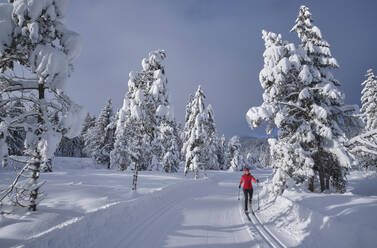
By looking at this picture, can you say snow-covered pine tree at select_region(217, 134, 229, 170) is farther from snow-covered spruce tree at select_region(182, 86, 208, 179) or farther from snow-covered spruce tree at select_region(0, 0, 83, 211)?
snow-covered spruce tree at select_region(0, 0, 83, 211)

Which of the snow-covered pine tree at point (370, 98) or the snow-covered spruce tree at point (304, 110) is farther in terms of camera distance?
the snow-covered pine tree at point (370, 98)

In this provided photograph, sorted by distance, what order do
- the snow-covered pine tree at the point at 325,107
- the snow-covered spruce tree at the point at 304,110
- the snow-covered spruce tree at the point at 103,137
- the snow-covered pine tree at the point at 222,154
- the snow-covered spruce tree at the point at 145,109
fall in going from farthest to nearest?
the snow-covered pine tree at the point at 222,154 < the snow-covered spruce tree at the point at 103,137 < the snow-covered spruce tree at the point at 145,109 < the snow-covered spruce tree at the point at 304,110 < the snow-covered pine tree at the point at 325,107

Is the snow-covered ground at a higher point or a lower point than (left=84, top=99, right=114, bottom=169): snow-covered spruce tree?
lower

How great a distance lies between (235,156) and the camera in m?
56.1

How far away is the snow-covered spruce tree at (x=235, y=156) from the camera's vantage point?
55.0 m

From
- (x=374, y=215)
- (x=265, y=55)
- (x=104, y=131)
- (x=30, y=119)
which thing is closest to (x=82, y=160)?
(x=104, y=131)

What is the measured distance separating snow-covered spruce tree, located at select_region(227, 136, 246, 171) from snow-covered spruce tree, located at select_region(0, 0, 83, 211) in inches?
2039

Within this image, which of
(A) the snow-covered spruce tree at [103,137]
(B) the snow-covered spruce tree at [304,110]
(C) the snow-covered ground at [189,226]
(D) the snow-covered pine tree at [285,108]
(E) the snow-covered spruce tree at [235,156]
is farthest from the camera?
(E) the snow-covered spruce tree at [235,156]

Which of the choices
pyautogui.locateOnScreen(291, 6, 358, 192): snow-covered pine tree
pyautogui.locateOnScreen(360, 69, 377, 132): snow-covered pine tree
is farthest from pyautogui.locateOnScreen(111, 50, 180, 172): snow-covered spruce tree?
pyautogui.locateOnScreen(360, 69, 377, 132): snow-covered pine tree

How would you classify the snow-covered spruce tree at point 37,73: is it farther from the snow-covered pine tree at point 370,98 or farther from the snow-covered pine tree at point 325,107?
the snow-covered pine tree at point 370,98

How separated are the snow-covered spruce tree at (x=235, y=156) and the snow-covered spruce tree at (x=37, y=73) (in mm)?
51787

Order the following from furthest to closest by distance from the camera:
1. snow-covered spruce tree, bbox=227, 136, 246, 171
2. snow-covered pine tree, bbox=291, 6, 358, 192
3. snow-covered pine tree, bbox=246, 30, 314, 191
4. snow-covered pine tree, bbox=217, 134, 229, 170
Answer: snow-covered pine tree, bbox=217, 134, 229, 170
snow-covered spruce tree, bbox=227, 136, 246, 171
snow-covered pine tree, bbox=246, 30, 314, 191
snow-covered pine tree, bbox=291, 6, 358, 192

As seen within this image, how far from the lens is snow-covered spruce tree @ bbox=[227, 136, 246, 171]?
55.0m

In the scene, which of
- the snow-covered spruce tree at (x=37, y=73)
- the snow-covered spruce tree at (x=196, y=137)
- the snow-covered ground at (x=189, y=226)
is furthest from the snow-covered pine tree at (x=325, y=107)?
the snow-covered spruce tree at (x=196, y=137)
